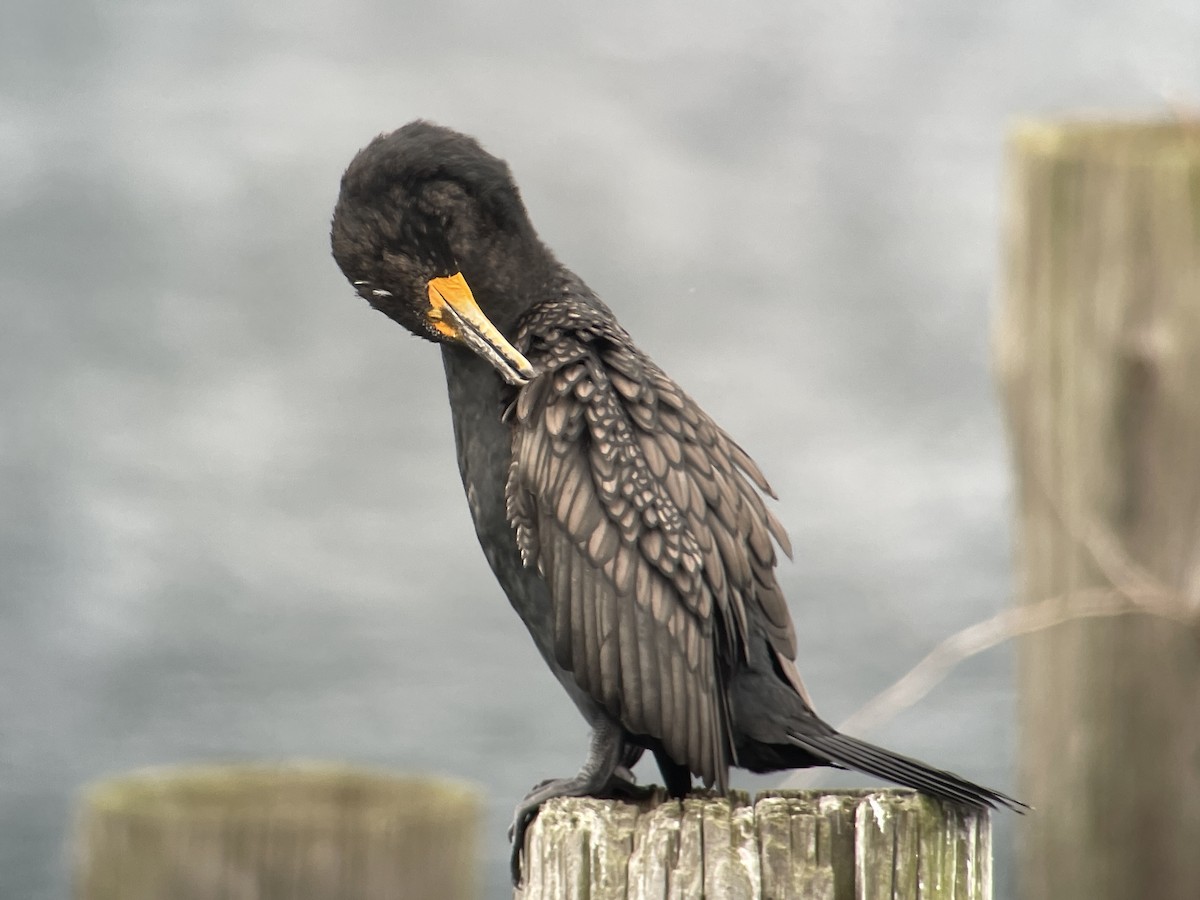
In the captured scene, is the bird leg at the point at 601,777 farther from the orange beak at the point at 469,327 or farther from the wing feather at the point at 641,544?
the orange beak at the point at 469,327

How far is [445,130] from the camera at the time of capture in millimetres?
4102

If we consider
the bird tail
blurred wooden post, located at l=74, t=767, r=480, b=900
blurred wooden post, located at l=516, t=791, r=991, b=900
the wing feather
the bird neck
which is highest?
the bird neck

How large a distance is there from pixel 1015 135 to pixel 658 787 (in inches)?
85.0

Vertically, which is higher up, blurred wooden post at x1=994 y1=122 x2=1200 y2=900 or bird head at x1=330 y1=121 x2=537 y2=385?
bird head at x1=330 y1=121 x2=537 y2=385

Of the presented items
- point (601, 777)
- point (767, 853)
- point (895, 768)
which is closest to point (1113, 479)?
point (767, 853)

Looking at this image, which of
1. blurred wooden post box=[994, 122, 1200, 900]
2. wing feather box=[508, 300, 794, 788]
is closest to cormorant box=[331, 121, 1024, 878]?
wing feather box=[508, 300, 794, 788]

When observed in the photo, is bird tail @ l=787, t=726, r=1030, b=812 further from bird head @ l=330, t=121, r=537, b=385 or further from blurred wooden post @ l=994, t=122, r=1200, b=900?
bird head @ l=330, t=121, r=537, b=385

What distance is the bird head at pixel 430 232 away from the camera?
4020mm

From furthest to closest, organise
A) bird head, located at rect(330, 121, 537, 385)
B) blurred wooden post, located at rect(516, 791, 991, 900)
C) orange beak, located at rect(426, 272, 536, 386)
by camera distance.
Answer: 1. bird head, located at rect(330, 121, 537, 385)
2. orange beak, located at rect(426, 272, 536, 386)
3. blurred wooden post, located at rect(516, 791, 991, 900)

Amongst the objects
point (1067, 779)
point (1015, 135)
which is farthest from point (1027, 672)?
point (1015, 135)

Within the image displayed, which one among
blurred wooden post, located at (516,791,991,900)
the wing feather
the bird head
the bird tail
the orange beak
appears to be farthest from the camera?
Result: the bird head

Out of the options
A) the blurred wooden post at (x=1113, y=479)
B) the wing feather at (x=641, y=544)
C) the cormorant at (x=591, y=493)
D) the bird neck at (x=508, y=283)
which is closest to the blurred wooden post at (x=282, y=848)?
the blurred wooden post at (x=1113, y=479)

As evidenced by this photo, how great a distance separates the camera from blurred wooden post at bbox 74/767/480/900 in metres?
1.60

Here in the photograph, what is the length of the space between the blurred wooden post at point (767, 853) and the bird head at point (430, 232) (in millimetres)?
1379
